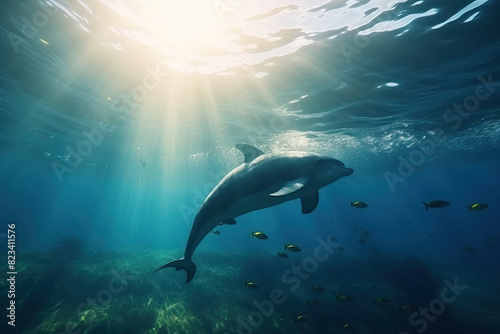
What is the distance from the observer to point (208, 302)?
12.6 metres

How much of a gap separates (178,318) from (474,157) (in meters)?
40.7

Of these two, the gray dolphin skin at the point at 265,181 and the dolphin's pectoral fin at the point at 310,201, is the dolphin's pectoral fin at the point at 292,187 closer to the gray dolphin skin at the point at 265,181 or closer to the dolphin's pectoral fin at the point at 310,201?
the gray dolphin skin at the point at 265,181

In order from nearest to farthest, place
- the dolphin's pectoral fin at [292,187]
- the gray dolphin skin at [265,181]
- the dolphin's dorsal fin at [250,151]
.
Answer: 1. the dolphin's pectoral fin at [292,187]
2. the gray dolphin skin at [265,181]
3. the dolphin's dorsal fin at [250,151]

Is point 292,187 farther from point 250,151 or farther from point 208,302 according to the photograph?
point 208,302

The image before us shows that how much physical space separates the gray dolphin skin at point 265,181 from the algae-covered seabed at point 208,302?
6.49m

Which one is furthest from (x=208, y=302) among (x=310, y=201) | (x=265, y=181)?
(x=265, y=181)

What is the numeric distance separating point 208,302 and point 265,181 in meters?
10.1

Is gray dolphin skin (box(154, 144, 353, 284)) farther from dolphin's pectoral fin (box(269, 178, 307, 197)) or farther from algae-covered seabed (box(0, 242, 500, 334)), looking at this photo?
algae-covered seabed (box(0, 242, 500, 334))

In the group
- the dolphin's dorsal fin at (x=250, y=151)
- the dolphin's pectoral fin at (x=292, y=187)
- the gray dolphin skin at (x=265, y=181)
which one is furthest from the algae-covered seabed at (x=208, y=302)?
the dolphin's pectoral fin at (x=292, y=187)

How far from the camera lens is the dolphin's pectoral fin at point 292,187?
4637mm

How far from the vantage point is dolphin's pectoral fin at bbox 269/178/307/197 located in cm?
464

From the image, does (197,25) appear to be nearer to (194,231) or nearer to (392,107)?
(194,231)

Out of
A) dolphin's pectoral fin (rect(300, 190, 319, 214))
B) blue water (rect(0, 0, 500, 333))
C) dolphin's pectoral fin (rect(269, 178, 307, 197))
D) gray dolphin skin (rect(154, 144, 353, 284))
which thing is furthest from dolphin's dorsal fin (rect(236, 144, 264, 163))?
blue water (rect(0, 0, 500, 333))

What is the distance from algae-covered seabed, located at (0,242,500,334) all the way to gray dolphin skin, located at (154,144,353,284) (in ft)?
21.3
